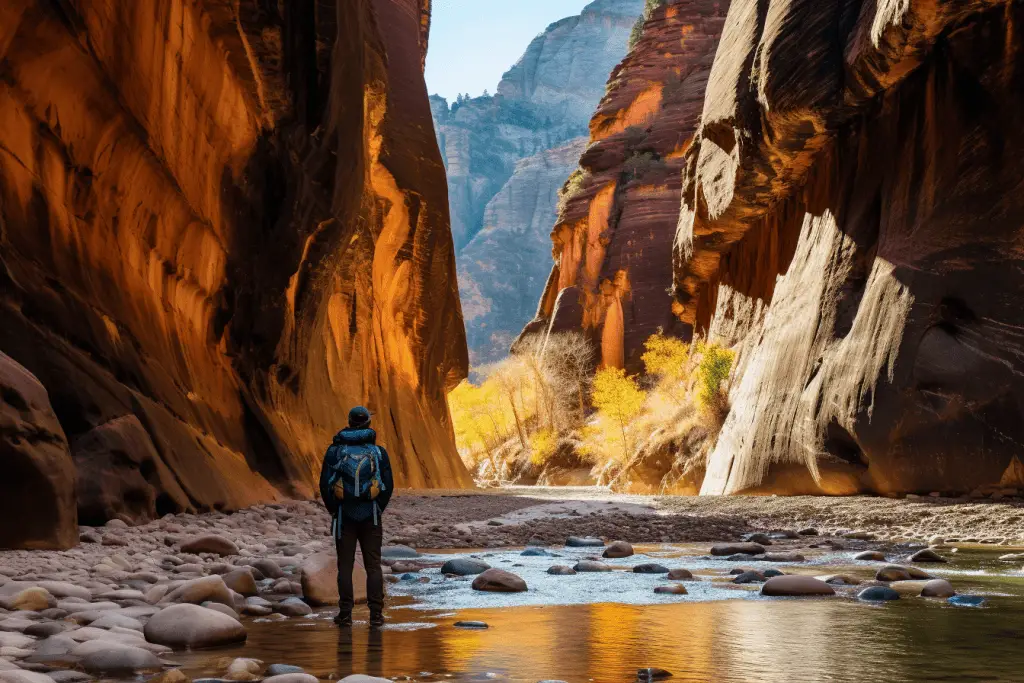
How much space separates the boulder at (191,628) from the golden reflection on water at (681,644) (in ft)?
0.44

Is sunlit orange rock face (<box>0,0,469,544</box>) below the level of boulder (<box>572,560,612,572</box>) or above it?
above

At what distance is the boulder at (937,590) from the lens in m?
6.38

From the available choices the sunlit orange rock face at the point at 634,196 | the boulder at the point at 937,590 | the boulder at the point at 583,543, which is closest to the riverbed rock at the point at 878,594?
the boulder at the point at 937,590

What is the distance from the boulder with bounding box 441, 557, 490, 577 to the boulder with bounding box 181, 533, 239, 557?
1959 millimetres

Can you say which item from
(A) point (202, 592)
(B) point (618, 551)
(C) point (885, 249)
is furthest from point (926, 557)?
(C) point (885, 249)

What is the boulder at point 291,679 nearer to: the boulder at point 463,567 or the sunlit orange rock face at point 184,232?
the boulder at point 463,567

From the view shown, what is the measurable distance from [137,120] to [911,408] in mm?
13580

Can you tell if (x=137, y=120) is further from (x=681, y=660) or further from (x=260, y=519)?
(x=681, y=660)

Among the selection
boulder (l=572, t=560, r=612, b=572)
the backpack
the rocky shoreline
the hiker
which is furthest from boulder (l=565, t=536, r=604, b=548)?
the backpack

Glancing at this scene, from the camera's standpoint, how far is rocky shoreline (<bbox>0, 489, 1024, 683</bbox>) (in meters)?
4.08

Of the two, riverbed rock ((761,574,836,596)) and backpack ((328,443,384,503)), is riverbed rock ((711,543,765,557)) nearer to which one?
riverbed rock ((761,574,836,596))

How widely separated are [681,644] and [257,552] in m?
5.34

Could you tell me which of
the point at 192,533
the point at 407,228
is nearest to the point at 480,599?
the point at 192,533

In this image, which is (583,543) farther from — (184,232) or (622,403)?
(622,403)
